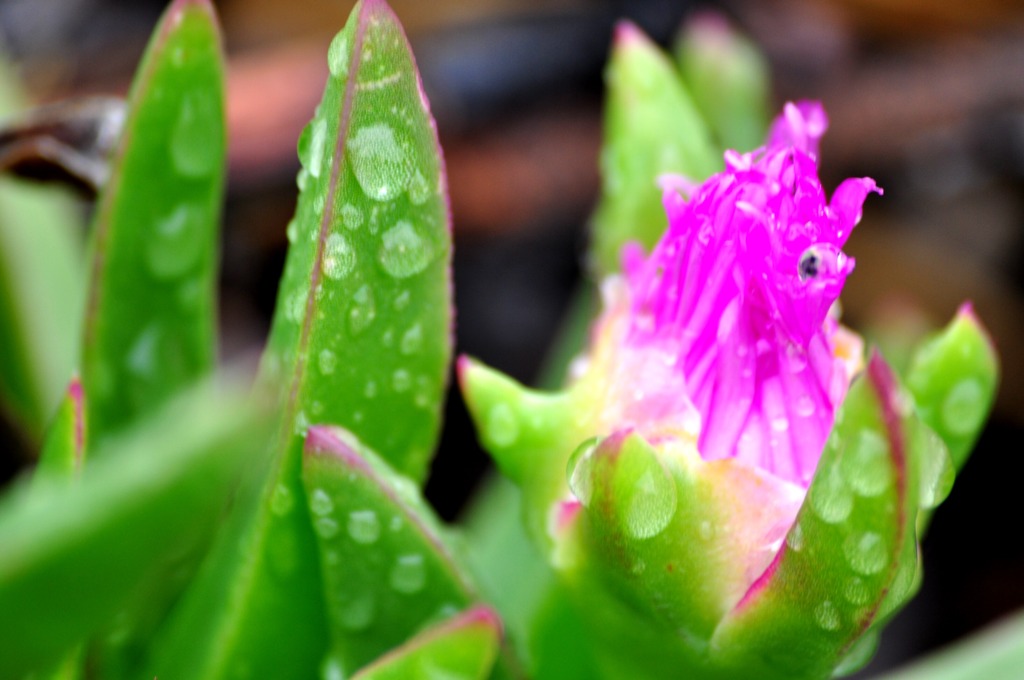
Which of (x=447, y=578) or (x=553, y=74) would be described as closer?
(x=447, y=578)

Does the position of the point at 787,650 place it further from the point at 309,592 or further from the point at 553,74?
the point at 553,74

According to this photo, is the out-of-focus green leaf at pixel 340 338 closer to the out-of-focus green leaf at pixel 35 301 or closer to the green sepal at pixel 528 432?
the green sepal at pixel 528 432

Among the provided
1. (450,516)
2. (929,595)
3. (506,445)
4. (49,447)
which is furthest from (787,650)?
(929,595)

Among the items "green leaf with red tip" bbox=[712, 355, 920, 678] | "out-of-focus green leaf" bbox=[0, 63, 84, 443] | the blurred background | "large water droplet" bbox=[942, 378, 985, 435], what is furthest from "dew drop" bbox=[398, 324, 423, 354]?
A: the blurred background

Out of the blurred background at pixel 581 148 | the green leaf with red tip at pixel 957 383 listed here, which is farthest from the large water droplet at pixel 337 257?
the blurred background at pixel 581 148

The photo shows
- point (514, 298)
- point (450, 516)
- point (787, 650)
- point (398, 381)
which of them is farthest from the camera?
point (514, 298)

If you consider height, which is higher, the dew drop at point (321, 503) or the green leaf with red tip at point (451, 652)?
the dew drop at point (321, 503)

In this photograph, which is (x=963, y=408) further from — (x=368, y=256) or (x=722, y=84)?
(x=722, y=84)
